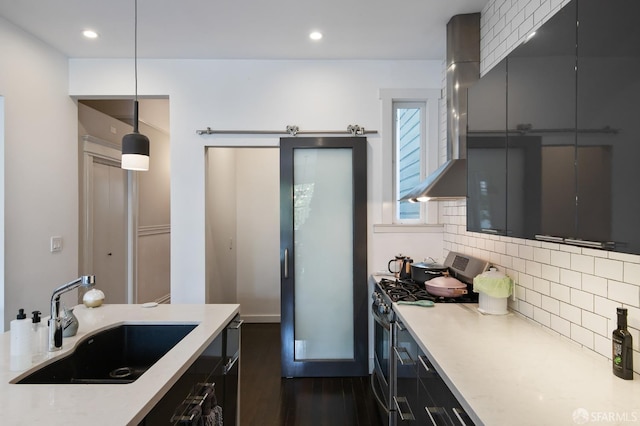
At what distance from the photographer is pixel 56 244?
10.2ft

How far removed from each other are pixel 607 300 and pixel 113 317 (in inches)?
94.1

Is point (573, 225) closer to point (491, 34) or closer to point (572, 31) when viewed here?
point (572, 31)

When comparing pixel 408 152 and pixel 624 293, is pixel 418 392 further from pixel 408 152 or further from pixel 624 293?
pixel 408 152

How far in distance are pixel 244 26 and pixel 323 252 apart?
2047mm

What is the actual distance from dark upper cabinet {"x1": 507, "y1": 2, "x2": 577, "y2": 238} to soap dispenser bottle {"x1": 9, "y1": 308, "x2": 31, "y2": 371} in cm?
197

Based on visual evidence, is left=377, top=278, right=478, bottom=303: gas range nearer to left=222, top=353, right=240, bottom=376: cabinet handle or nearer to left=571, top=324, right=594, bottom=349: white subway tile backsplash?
left=571, top=324, right=594, bottom=349: white subway tile backsplash

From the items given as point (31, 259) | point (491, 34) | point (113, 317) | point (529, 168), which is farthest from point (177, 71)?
point (529, 168)

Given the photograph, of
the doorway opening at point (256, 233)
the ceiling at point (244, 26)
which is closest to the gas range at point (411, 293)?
the ceiling at point (244, 26)

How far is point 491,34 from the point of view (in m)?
2.40

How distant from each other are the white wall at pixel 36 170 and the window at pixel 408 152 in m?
3.11

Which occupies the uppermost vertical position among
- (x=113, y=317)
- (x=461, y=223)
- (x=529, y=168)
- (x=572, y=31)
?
(x=572, y=31)

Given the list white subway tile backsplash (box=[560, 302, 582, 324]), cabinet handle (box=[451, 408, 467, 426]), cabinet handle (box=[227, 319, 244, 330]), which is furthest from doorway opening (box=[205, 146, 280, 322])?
cabinet handle (box=[451, 408, 467, 426])

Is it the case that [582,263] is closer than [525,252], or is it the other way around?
[582,263]

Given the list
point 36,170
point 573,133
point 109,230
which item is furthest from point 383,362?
point 109,230
